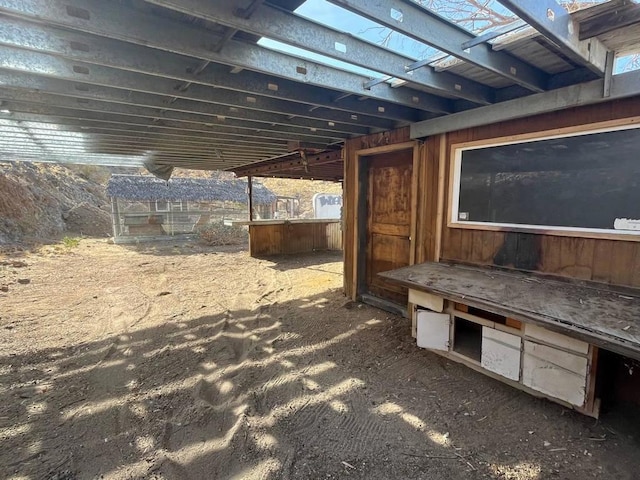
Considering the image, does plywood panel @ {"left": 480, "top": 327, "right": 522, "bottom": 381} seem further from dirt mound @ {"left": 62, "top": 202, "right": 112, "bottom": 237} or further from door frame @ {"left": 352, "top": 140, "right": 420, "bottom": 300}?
dirt mound @ {"left": 62, "top": 202, "right": 112, "bottom": 237}

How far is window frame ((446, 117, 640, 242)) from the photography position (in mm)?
2246

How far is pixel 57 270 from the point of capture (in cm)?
700

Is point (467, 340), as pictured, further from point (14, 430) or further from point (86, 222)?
point (86, 222)

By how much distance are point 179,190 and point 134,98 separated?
1328 cm

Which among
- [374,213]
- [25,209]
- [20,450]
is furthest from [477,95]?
[25,209]

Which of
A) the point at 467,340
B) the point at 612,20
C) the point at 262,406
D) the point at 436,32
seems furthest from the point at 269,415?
the point at 612,20

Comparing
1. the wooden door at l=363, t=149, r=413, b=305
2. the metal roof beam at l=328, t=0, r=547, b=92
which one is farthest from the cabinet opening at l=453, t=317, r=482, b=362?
the metal roof beam at l=328, t=0, r=547, b=92

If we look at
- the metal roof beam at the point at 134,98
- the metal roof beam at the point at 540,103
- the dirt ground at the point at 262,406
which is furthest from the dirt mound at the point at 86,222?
the metal roof beam at the point at 540,103

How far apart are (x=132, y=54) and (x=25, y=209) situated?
571 inches

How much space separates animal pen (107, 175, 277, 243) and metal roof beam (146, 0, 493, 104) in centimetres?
976

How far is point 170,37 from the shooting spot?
168 cm

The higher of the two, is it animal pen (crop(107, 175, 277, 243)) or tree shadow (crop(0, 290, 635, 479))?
animal pen (crop(107, 175, 277, 243))

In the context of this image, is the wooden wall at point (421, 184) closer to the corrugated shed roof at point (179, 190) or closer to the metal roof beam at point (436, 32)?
the metal roof beam at point (436, 32)

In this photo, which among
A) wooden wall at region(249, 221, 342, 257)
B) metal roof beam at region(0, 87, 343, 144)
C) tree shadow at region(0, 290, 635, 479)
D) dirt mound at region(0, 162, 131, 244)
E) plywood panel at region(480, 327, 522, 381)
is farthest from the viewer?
dirt mound at region(0, 162, 131, 244)
